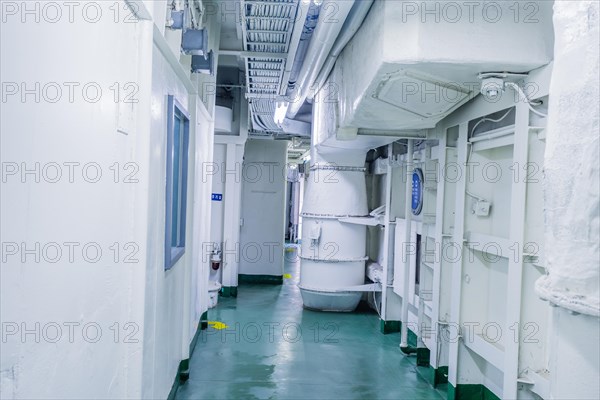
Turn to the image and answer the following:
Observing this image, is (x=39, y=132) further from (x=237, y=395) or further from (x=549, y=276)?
(x=237, y=395)

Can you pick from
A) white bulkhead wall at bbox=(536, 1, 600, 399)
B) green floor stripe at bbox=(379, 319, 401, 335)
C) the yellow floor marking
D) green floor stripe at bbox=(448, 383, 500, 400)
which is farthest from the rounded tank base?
white bulkhead wall at bbox=(536, 1, 600, 399)

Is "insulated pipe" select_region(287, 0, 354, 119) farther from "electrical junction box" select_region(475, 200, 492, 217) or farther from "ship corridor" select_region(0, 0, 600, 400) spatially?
"electrical junction box" select_region(475, 200, 492, 217)

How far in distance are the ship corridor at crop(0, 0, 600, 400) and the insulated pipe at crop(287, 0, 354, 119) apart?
0.02 meters

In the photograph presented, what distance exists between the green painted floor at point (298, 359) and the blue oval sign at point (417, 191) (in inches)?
54.3

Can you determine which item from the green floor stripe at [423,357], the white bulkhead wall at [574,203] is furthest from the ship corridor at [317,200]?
the green floor stripe at [423,357]

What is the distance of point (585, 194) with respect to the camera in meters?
0.78

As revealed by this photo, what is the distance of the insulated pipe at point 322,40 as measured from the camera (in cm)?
248

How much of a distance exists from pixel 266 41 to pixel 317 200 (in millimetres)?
2415

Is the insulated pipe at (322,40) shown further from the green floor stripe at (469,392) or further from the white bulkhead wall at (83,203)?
the green floor stripe at (469,392)

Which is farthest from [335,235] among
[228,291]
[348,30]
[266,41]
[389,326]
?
[348,30]

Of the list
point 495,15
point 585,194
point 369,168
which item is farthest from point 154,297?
point 369,168

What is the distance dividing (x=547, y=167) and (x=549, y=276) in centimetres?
21

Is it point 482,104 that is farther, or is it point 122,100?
point 482,104

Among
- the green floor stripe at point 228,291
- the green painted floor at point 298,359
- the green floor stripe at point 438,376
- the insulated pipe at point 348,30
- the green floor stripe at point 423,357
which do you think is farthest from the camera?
the green floor stripe at point 228,291
